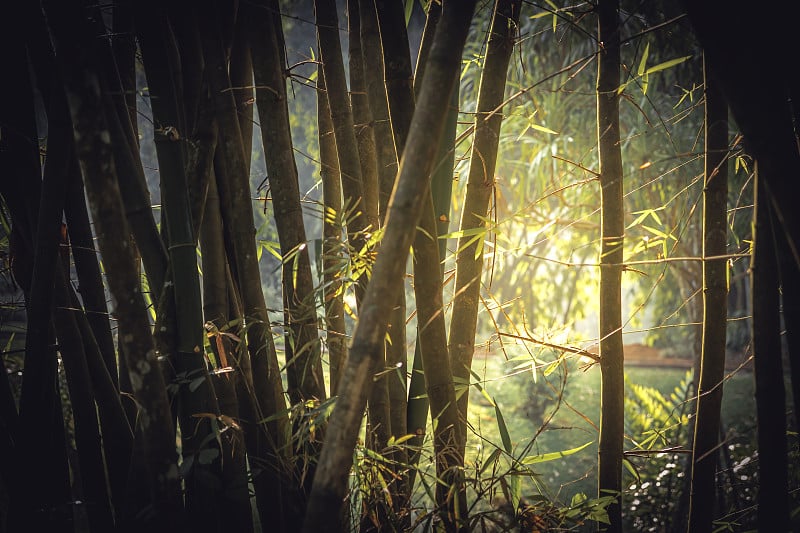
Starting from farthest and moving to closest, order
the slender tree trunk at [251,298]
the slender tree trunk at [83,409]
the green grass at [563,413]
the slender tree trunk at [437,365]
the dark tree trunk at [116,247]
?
1. the green grass at [563,413]
2. the slender tree trunk at [83,409]
3. the slender tree trunk at [251,298]
4. the slender tree trunk at [437,365]
5. the dark tree trunk at [116,247]

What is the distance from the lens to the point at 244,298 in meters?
1.11

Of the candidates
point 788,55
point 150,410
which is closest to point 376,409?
point 150,410

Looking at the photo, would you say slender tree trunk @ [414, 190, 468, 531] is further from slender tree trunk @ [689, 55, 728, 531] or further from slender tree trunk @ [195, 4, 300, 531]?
slender tree trunk @ [689, 55, 728, 531]

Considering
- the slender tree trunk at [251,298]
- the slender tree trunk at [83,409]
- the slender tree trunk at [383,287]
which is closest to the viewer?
the slender tree trunk at [383,287]

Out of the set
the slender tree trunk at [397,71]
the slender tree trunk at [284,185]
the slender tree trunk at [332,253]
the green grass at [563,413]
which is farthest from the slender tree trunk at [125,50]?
the green grass at [563,413]

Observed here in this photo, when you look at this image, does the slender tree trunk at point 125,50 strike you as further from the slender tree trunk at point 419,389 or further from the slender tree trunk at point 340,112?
the slender tree trunk at point 419,389

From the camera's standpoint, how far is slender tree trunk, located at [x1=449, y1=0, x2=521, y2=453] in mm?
1119

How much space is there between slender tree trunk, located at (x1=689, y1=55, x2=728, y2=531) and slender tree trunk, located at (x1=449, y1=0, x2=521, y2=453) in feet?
1.25

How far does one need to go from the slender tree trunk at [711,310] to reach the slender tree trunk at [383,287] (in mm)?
639

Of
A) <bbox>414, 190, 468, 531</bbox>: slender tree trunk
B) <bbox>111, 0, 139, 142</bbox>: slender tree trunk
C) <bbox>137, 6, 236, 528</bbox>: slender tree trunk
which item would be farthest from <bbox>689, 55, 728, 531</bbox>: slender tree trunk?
<bbox>111, 0, 139, 142</bbox>: slender tree trunk

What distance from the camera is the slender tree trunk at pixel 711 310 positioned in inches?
44.3

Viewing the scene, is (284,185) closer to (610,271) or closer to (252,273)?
(252,273)

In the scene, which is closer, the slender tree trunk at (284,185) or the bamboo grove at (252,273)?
the bamboo grove at (252,273)

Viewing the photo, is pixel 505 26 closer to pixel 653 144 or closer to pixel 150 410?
pixel 150 410
